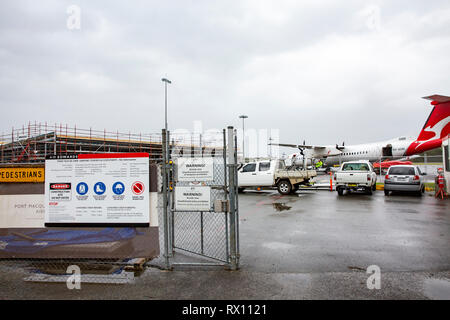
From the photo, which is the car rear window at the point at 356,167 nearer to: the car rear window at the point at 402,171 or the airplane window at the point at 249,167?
the car rear window at the point at 402,171

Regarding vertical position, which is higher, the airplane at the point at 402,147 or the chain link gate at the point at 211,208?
the airplane at the point at 402,147

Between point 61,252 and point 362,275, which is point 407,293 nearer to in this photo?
point 362,275

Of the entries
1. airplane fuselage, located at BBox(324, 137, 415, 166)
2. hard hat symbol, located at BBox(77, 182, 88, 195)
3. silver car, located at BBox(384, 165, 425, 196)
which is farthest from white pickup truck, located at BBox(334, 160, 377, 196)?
hard hat symbol, located at BBox(77, 182, 88, 195)

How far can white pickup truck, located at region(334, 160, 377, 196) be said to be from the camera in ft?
53.1

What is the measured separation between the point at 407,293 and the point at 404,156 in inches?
1306

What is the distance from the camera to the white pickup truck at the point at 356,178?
637 inches

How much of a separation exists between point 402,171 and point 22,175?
1709cm

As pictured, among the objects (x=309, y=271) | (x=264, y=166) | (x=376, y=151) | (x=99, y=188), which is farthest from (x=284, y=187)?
(x=376, y=151)

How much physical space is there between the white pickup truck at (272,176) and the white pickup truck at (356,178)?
1.77 meters

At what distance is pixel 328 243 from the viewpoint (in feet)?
22.0

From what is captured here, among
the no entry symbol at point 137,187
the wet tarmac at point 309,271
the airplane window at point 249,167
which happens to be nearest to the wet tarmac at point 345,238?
the wet tarmac at point 309,271

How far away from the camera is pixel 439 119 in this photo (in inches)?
913
